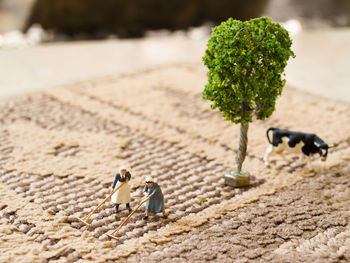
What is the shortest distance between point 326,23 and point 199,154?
4.59 meters

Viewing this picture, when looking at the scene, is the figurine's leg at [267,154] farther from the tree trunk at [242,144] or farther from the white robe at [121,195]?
the white robe at [121,195]

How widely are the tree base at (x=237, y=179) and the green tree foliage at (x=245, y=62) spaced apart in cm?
29

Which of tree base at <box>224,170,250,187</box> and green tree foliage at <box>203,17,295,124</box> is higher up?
green tree foliage at <box>203,17,295,124</box>

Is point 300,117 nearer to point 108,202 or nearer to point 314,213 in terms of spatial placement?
point 314,213

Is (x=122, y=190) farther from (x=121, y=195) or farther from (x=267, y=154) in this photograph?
(x=267, y=154)

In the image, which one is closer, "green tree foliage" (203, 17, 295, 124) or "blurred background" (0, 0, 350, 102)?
"green tree foliage" (203, 17, 295, 124)

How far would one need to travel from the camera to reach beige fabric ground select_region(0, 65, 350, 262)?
6.19ft

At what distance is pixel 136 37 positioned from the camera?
589 centimetres

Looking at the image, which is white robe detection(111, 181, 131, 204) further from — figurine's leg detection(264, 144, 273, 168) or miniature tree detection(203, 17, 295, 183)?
figurine's leg detection(264, 144, 273, 168)

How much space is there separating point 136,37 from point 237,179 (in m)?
3.87


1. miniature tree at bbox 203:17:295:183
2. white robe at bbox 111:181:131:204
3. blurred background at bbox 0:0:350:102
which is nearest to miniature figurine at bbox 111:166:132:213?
white robe at bbox 111:181:131:204

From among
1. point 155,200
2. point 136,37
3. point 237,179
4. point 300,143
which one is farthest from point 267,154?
point 136,37

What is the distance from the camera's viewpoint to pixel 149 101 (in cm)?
348

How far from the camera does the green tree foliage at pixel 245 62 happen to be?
2.08 m
